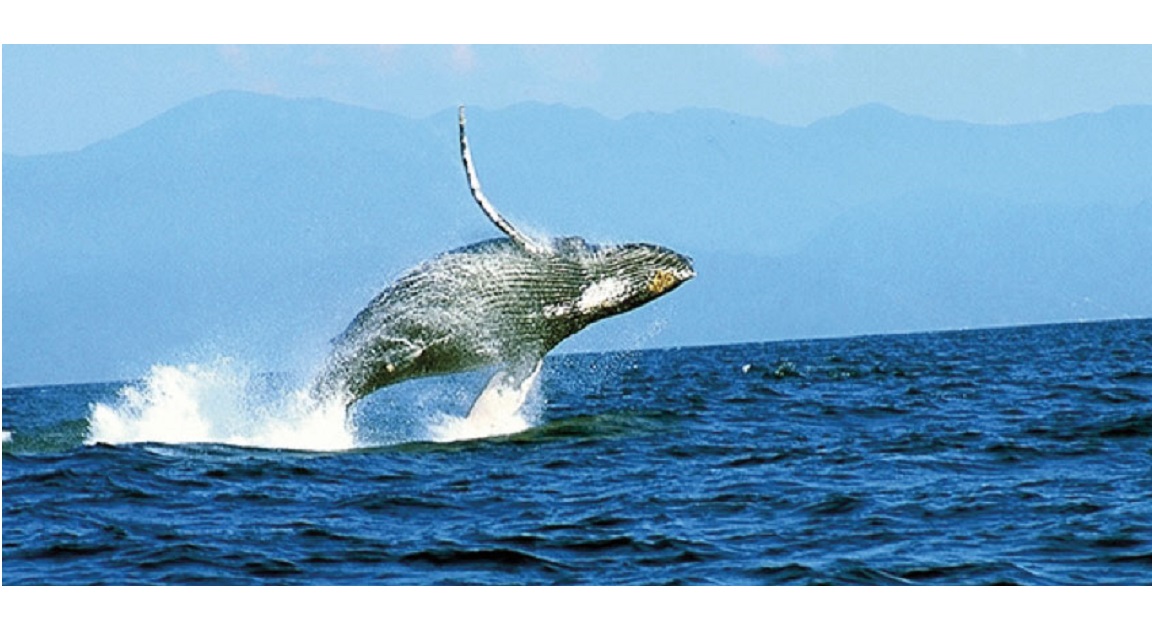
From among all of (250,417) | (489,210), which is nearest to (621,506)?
(489,210)

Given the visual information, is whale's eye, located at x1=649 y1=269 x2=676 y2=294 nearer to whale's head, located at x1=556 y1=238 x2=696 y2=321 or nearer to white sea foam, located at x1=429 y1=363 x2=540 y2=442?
whale's head, located at x1=556 y1=238 x2=696 y2=321

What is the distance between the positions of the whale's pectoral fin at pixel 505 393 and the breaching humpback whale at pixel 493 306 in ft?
Result: 0.09

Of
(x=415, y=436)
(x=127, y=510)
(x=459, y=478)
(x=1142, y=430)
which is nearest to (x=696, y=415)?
(x=415, y=436)

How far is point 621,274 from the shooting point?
14820 millimetres

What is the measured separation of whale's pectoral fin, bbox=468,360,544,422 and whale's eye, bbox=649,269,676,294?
4.26 ft

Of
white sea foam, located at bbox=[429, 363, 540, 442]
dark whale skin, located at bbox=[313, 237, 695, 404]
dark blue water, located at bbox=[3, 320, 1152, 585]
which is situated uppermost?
dark whale skin, located at bbox=[313, 237, 695, 404]

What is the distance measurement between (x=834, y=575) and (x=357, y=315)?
6.86 m

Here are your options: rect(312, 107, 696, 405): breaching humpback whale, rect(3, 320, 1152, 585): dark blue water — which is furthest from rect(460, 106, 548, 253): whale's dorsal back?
rect(3, 320, 1152, 585): dark blue water

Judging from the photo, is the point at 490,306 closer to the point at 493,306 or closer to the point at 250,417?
the point at 493,306

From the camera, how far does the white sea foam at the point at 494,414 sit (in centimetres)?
1516

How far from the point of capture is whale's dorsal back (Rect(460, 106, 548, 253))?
1273 centimetres

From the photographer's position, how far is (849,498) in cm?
1136

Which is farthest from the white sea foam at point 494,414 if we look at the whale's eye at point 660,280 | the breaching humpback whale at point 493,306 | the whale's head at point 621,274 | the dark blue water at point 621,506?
the whale's eye at point 660,280

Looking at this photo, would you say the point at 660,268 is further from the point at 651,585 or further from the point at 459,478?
the point at 651,585
